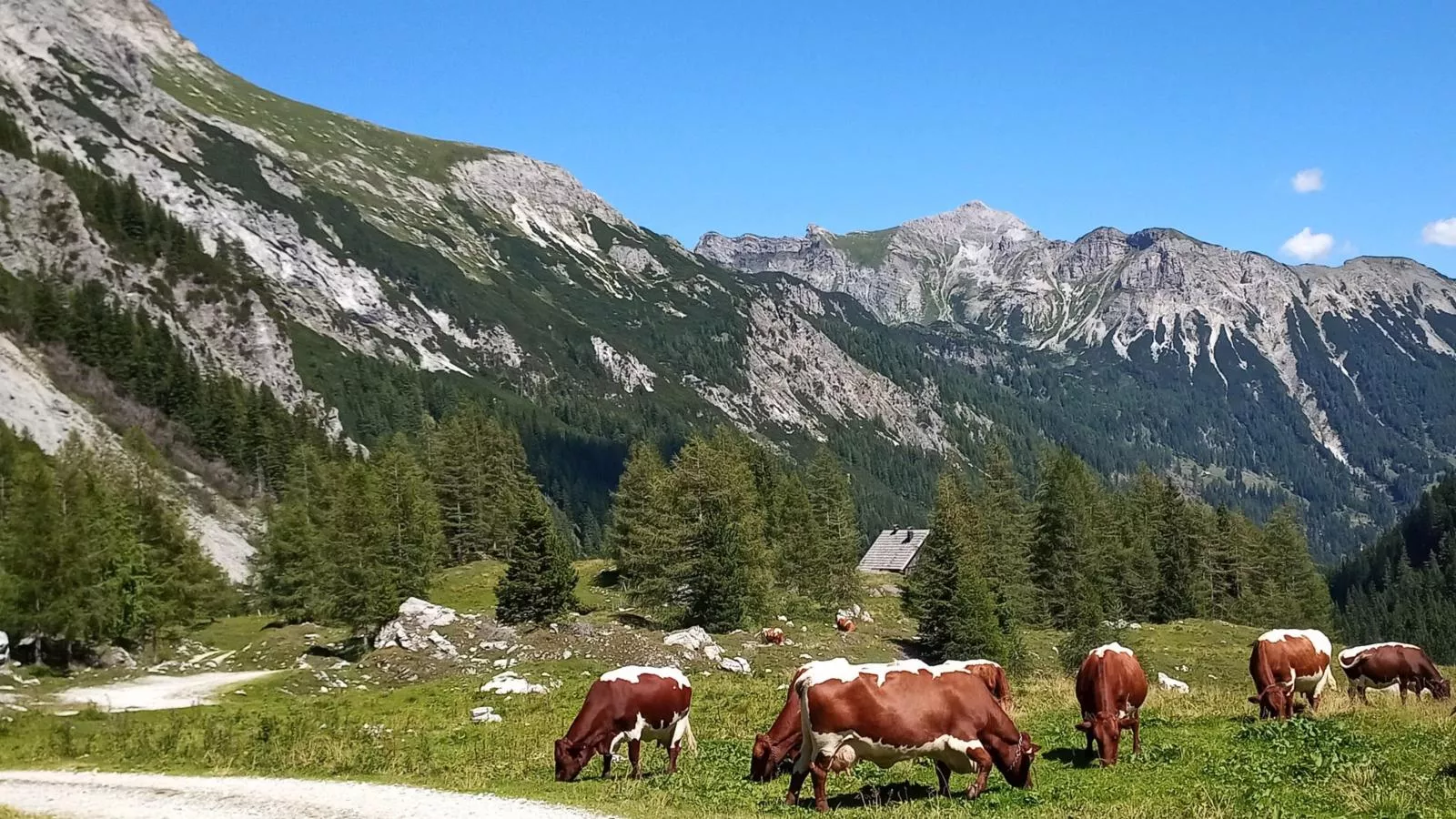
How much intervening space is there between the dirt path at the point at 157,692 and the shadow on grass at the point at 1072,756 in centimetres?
3236

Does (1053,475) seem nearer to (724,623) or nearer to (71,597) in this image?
(724,623)

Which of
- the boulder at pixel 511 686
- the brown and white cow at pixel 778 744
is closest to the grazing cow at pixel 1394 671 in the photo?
the brown and white cow at pixel 778 744

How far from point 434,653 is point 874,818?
1425 inches

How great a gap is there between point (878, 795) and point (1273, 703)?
43.3 ft

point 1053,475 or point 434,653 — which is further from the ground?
point 1053,475

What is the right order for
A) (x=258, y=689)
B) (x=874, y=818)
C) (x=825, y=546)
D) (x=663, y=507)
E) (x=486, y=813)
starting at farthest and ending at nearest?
(x=825, y=546) < (x=663, y=507) < (x=258, y=689) < (x=486, y=813) < (x=874, y=818)

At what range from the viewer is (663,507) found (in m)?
58.0

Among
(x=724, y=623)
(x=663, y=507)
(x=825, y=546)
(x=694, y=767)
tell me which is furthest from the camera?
(x=825, y=546)

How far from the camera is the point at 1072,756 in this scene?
769 inches

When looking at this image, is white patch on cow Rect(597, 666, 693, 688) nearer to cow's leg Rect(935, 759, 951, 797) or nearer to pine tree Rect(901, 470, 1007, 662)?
cow's leg Rect(935, 759, 951, 797)

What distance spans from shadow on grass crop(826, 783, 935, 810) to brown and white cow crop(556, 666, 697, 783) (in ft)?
18.4

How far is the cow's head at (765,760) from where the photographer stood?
57.7ft

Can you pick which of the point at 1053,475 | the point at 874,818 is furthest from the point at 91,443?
the point at 874,818

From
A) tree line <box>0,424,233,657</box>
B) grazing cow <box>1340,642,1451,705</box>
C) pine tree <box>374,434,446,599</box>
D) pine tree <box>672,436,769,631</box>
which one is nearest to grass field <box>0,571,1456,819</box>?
grazing cow <box>1340,642,1451,705</box>
